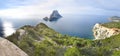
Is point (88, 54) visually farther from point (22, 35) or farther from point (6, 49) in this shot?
point (6, 49)

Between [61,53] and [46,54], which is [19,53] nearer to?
[46,54]

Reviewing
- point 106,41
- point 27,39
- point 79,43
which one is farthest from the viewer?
point 106,41

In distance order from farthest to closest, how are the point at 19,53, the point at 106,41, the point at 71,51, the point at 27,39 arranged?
the point at 106,41 < the point at 27,39 < the point at 71,51 < the point at 19,53

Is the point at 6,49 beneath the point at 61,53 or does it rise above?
above

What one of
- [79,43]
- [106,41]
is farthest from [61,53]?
[106,41]

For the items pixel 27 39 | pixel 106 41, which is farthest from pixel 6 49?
pixel 106 41

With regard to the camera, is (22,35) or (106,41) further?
(106,41)

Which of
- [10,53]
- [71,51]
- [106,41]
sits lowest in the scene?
[106,41]

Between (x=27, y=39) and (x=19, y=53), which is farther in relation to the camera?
(x=27, y=39)

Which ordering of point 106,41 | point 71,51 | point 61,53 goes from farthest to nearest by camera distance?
point 106,41
point 61,53
point 71,51
